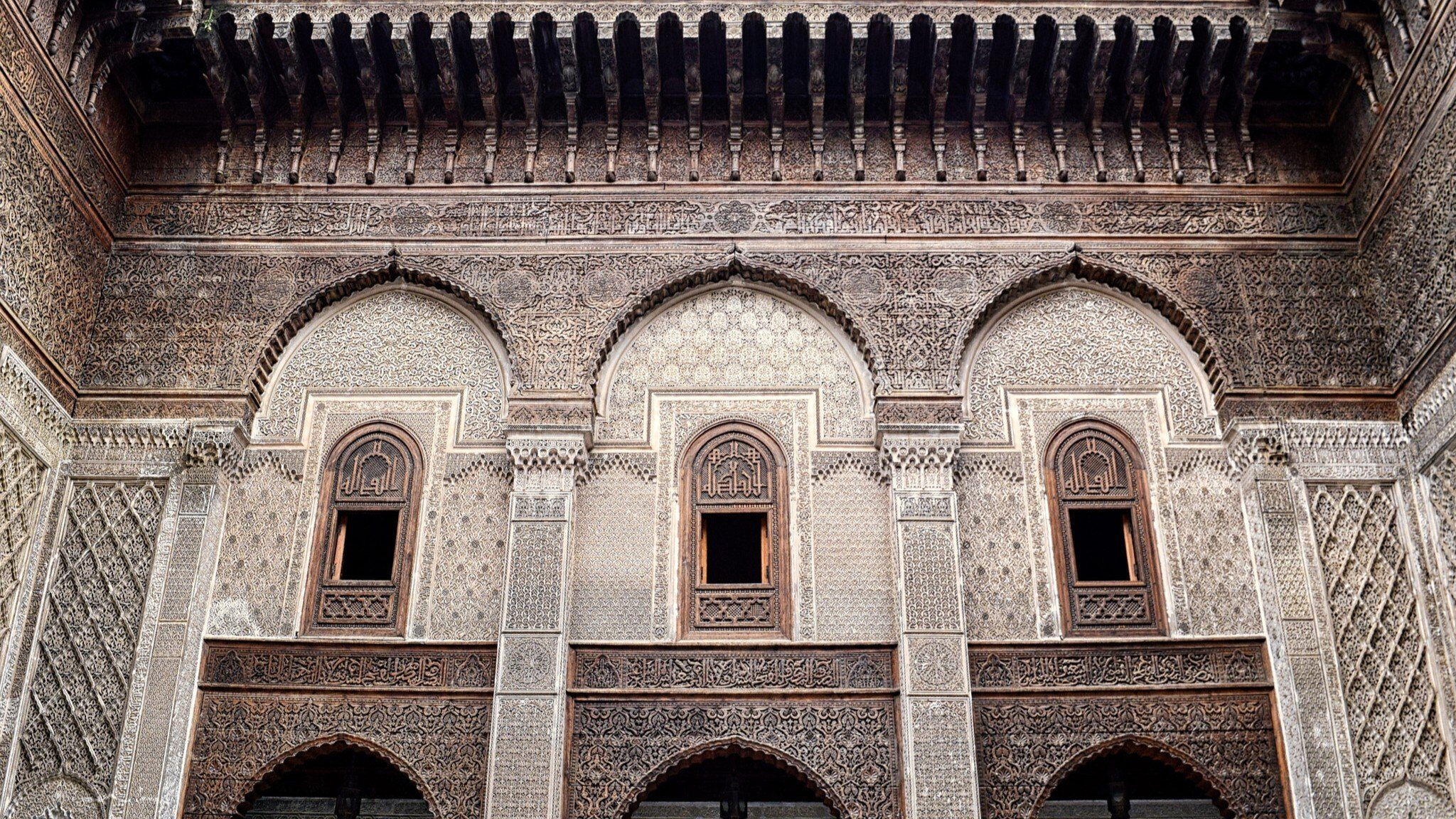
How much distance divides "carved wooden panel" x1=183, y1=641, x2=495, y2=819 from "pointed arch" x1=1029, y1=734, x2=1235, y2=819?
2.90m

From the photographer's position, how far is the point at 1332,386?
7.21 metres

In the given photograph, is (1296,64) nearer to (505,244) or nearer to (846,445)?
(846,445)

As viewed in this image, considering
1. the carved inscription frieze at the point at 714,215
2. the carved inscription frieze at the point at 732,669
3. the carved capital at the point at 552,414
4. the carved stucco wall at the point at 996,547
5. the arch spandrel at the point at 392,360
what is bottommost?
the carved inscription frieze at the point at 732,669

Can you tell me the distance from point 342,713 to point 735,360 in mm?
2922

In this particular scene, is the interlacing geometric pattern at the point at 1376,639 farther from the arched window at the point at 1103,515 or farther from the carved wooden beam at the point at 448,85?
the carved wooden beam at the point at 448,85

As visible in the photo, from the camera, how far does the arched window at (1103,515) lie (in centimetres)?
689

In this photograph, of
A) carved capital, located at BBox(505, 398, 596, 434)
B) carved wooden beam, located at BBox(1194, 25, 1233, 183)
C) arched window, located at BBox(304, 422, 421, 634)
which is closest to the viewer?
arched window, located at BBox(304, 422, 421, 634)

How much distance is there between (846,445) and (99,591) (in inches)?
163

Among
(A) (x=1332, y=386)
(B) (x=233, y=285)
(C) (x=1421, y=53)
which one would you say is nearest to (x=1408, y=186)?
(C) (x=1421, y=53)

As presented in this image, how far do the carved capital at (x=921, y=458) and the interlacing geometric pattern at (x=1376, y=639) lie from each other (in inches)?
78.1

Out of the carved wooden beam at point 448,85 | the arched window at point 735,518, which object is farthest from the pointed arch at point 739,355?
the carved wooden beam at point 448,85

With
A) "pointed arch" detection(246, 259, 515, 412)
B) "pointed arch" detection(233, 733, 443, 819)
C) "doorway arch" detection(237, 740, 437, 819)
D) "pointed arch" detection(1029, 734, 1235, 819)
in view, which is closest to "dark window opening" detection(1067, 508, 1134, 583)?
"pointed arch" detection(1029, 734, 1235, 819)

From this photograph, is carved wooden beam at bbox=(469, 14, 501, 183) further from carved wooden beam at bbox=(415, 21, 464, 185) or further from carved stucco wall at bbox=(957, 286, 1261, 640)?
carved stucco wall at bbox=(957, 286, 1261, 640)

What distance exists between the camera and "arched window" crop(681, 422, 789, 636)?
691 cm
